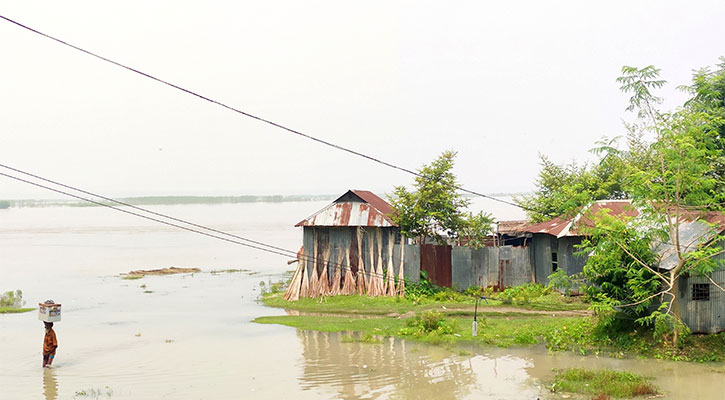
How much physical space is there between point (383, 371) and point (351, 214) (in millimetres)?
12842

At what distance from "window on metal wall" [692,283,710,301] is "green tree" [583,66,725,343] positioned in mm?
446

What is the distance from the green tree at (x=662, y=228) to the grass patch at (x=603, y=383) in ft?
9.63

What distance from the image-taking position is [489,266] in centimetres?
2978

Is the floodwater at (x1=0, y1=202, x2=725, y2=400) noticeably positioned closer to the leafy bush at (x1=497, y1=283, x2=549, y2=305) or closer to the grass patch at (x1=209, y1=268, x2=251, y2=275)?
the leafy bush at (x1=497, y1=283, x2=549, y2=305)

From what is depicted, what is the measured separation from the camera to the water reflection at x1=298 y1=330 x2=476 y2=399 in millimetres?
15242

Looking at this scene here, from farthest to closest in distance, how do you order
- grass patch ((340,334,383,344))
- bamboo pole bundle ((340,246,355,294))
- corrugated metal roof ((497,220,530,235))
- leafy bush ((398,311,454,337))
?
corrugated metal roof ((497,220,530,235))
bamboo pole bundle ((340,246,355,294))
leafy bush ((398,311,454,337))
grass patch ((340,334,383,344))

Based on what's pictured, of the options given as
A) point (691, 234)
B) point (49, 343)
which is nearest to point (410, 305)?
point (691, 234)

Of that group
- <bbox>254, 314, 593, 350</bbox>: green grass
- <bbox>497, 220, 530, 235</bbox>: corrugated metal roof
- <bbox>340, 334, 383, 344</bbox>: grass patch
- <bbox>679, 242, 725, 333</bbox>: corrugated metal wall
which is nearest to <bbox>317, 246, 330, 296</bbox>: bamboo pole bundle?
<bbox>254, 314, 593, 350</bbox>: green grass

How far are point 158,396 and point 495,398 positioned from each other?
25.0 feet

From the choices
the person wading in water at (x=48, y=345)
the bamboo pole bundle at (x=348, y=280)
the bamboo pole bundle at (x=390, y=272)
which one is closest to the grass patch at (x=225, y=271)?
the bamboo pole bundle at (x=348, y=280)

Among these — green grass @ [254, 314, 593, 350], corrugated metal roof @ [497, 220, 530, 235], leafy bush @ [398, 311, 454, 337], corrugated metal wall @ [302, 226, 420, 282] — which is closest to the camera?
green grass @ [254, 314, 593, 350]

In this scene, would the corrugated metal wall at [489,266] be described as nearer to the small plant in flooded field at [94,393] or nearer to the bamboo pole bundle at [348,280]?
the bamboo pole bundle at [348,280]

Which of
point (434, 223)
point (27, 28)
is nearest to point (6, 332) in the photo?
point (27, 28)

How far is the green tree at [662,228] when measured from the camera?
17828 mm
